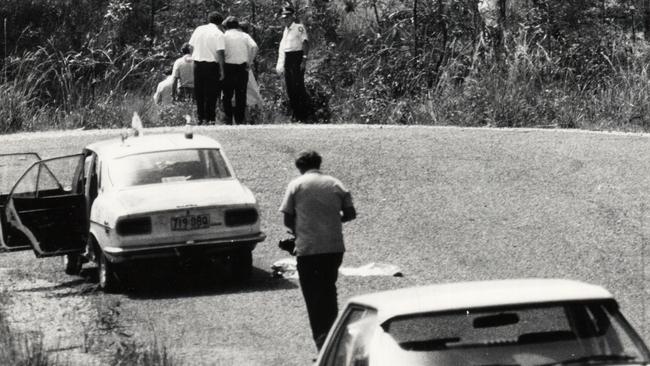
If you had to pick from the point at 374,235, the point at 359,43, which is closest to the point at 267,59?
the point at 359,43

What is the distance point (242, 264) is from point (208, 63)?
396 inches

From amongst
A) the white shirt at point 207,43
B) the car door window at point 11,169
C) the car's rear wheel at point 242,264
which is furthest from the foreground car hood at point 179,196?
the white shirt at point 207,43

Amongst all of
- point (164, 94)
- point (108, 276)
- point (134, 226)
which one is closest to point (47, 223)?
point (108, 276)

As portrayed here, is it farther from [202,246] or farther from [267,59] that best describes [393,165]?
[267,59]

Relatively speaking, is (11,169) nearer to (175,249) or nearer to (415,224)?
(415,224)

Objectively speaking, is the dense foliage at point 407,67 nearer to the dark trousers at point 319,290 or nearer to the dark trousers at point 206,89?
the dark trousers at point 206,89

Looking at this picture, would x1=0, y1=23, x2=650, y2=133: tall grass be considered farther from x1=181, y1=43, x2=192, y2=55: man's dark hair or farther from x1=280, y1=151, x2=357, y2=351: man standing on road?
x1=280, y1=151, x2=357, y2=351: man standing on road

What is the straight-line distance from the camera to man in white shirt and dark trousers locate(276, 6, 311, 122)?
2422 centimetres

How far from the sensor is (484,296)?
6469mm

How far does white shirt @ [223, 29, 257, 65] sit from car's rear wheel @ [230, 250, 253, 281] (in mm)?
9798

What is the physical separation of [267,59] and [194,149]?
688 inches

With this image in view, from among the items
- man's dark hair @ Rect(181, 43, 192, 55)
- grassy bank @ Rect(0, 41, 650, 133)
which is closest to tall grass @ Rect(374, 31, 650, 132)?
grassy bank @ Rect(0, 41, 650, 133)

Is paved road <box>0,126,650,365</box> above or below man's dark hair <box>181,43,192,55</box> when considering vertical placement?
below

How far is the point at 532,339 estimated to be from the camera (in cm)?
640
